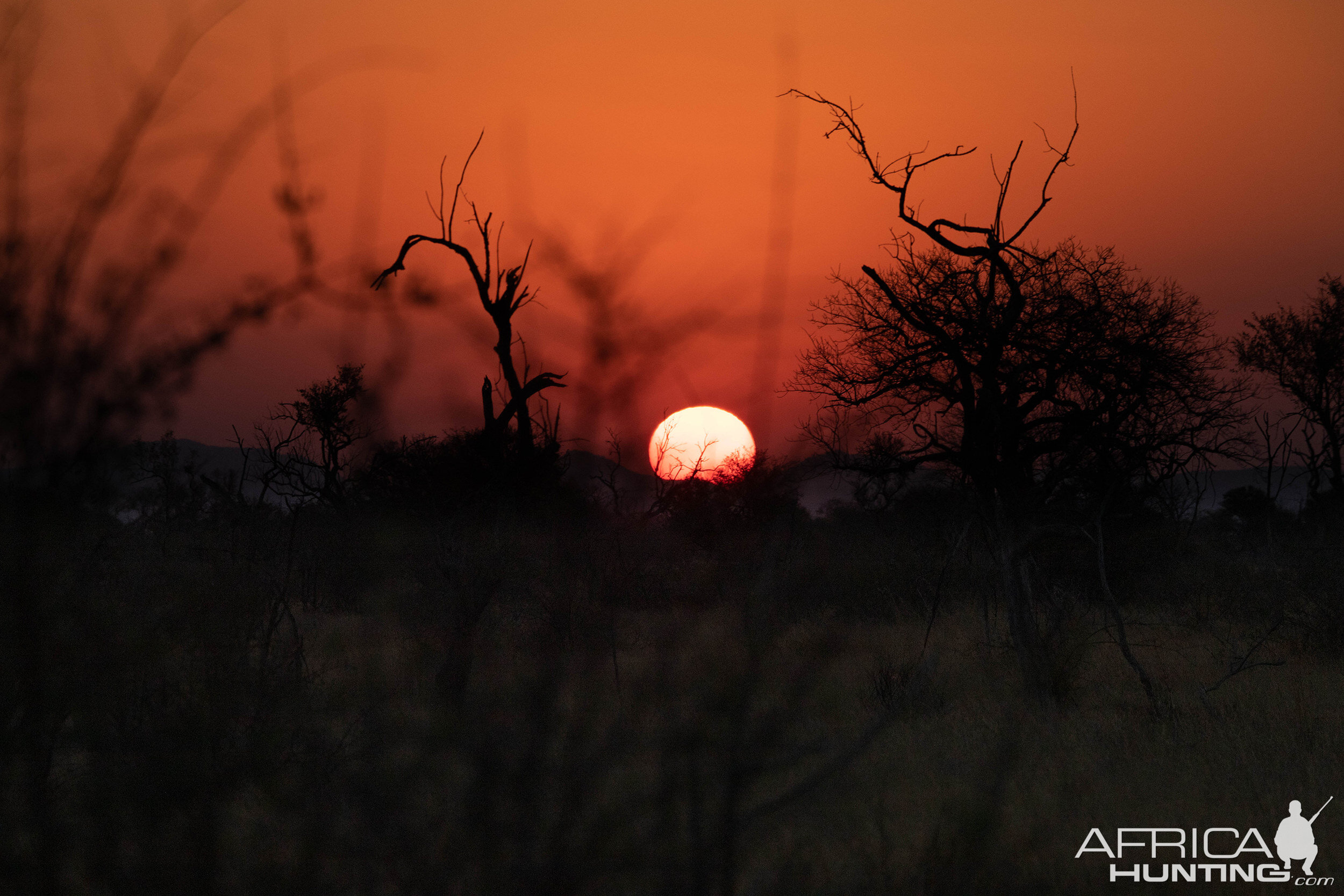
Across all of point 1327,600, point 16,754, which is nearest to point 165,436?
point 16,754

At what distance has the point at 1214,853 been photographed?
4.77m

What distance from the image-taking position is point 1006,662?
9500 millimetres

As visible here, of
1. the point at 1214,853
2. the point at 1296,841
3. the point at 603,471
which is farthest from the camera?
the point at 1214,853

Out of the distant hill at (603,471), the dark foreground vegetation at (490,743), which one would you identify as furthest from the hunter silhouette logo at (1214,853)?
the distant hill at (603,471)

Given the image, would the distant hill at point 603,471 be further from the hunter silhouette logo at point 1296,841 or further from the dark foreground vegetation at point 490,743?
the hunter silhouette logo at point 1296,841

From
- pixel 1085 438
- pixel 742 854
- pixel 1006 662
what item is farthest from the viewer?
pixel 1006 662

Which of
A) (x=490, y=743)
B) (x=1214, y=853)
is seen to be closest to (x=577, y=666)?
(x=490, y=743)

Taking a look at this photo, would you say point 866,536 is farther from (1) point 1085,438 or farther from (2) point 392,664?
(2) point 392,664

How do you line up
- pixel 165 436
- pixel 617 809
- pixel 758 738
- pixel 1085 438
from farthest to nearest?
pixel 1085 438 < pixel 165 436 < pixel 617 809 < pixel 758 738

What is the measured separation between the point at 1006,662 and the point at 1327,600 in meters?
4.25

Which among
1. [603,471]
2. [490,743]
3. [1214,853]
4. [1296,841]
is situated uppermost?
[603,471]

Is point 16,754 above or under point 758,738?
under

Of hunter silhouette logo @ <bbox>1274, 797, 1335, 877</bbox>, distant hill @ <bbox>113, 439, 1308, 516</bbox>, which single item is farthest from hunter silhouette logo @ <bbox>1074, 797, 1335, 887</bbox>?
distant hill @ <bbox>113, 439, 1308, 516</bbox>

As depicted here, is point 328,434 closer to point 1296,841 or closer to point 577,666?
point 577,666
